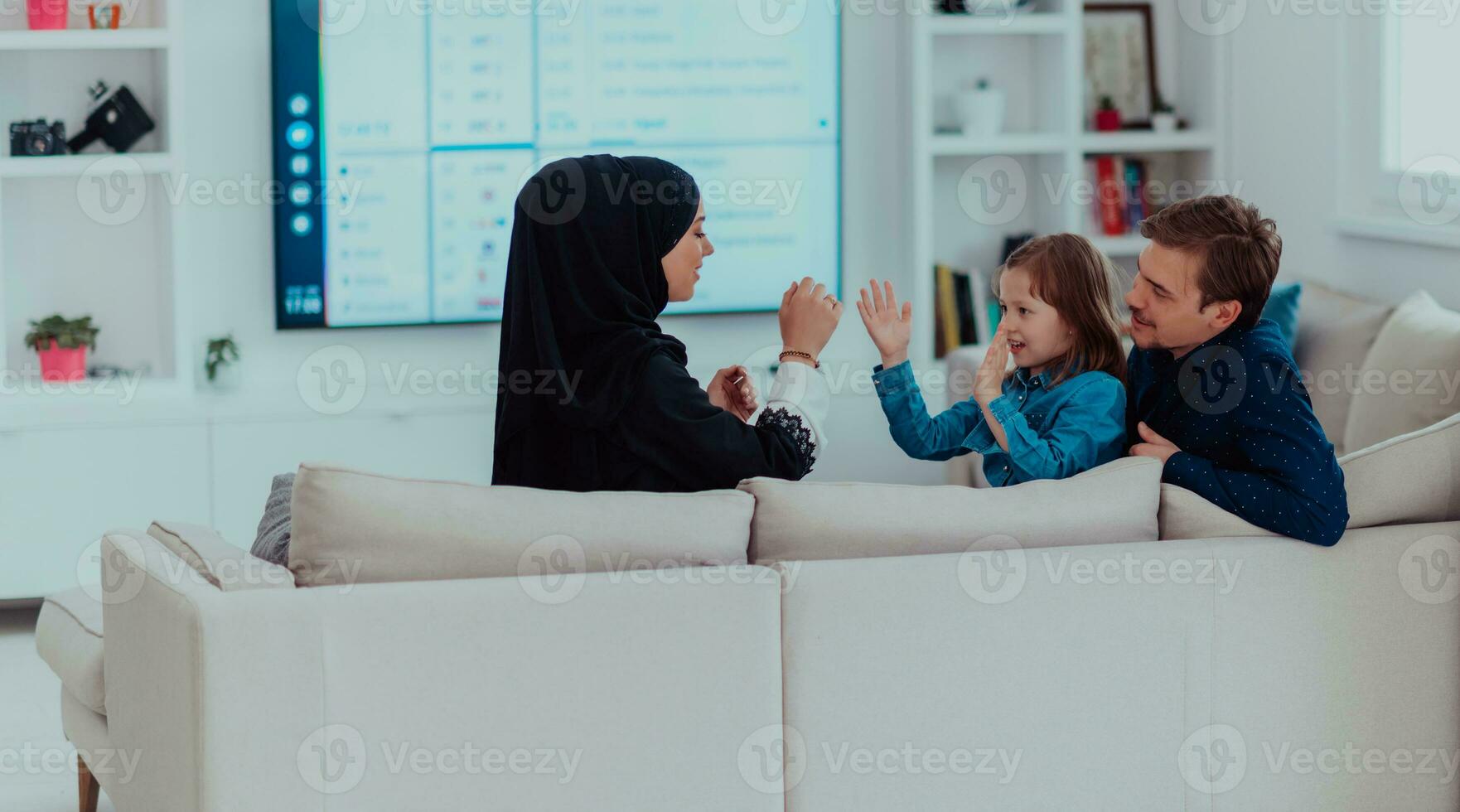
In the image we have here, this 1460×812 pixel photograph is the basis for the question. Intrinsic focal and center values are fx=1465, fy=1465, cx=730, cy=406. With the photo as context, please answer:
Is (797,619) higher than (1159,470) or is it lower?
lower

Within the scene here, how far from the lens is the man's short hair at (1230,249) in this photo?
2076 millimetres

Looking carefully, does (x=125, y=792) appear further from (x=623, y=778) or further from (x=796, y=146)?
(x=796, y=146)

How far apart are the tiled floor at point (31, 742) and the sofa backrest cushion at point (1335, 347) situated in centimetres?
296

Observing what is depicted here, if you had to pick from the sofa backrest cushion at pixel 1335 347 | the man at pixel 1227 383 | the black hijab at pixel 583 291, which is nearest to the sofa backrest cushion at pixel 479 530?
the black hijab at pixel 583 291

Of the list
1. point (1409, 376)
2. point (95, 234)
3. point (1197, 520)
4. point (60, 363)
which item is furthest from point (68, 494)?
point (1409, 376)

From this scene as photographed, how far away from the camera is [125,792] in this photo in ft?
6.53

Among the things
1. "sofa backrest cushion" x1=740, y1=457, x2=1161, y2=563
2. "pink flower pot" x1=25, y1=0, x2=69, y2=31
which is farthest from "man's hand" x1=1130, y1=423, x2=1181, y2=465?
"pink flower pot" x1=25, y1=0, x2=69, y2=31

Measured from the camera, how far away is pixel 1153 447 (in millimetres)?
2080

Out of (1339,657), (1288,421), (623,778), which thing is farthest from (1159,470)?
(623,778)

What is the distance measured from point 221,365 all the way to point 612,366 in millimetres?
2667

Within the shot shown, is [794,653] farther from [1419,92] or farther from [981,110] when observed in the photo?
[981,110]

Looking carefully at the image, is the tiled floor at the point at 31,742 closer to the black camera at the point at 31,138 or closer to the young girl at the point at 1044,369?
the black camera at the point at 31,138

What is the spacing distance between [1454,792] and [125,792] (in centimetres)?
183

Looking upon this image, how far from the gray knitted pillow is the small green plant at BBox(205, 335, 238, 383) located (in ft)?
6.48
